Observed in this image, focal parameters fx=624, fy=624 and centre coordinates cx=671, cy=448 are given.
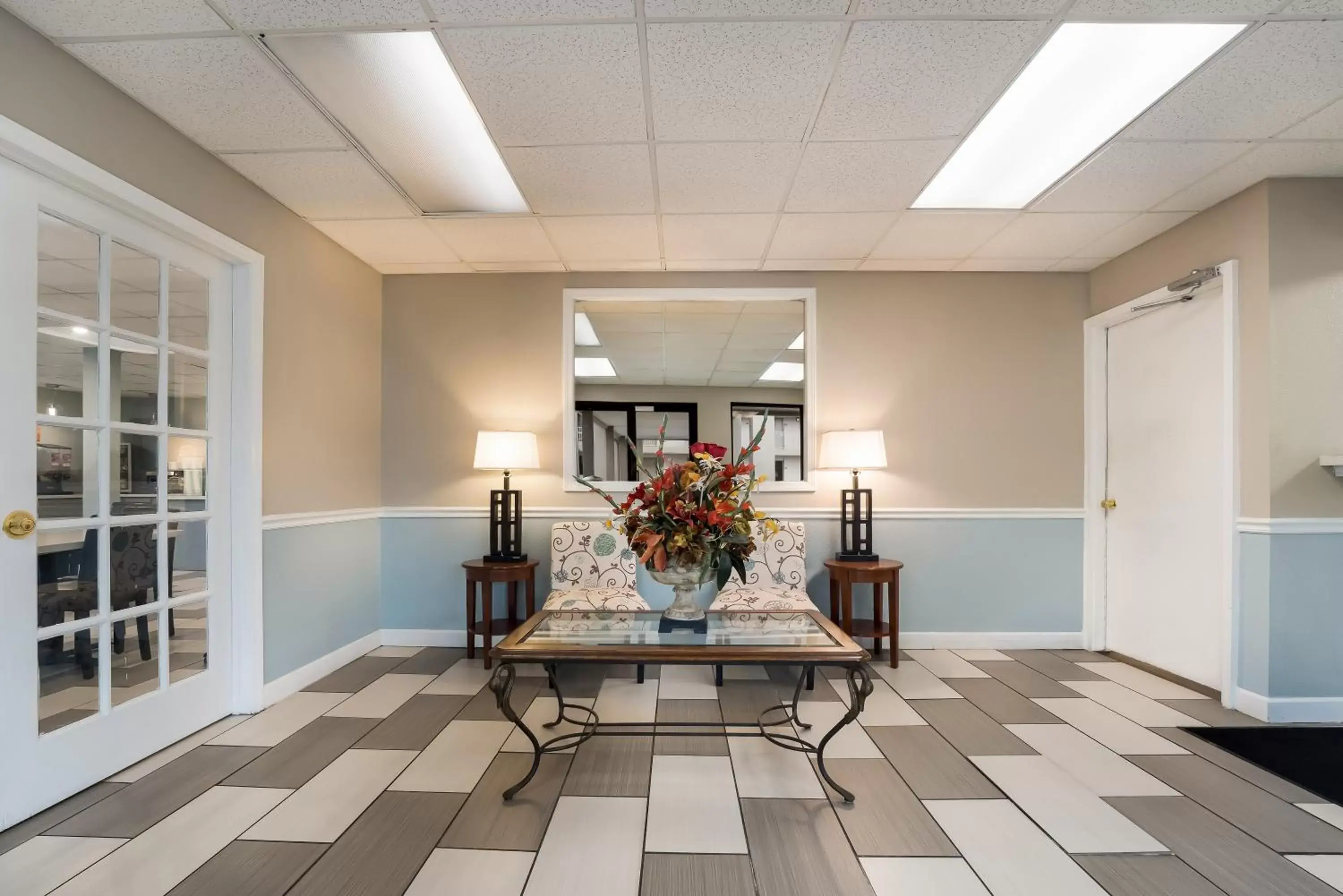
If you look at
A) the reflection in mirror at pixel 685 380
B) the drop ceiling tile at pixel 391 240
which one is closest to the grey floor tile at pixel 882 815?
the reflection in mirror at pixel 685 380

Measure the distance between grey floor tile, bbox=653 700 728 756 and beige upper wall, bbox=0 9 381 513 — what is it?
6.94ft

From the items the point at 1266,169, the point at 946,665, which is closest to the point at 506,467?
the point at 946,665

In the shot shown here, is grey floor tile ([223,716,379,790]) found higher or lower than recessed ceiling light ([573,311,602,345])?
lower

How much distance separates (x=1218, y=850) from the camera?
183 centimetres

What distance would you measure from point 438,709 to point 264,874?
4.01ft

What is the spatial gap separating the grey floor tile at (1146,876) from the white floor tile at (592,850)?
4.17 feet

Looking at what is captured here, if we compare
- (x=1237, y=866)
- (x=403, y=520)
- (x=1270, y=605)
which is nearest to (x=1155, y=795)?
(x=1237, y=866)

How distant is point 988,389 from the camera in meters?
4.09

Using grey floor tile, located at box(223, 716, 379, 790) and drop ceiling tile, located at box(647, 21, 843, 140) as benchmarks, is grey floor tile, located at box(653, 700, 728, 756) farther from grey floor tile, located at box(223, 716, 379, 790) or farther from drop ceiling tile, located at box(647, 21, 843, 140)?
drop ceiling tile, located at box(647, 21, 843, 140)

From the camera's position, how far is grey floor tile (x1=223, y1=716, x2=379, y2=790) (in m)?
2.23

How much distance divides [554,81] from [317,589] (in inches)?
110

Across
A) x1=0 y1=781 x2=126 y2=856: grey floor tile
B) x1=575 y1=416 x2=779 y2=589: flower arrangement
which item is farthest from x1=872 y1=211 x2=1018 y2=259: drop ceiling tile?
x1=0 y1=781 x2=126 y2=856: grey floor tile

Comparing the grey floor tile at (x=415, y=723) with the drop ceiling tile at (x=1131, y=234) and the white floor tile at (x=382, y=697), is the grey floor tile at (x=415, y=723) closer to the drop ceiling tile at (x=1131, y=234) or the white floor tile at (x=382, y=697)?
the white floor tile at (x=382, y=697)

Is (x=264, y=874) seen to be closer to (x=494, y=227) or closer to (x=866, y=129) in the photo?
(x=494, y=227)
